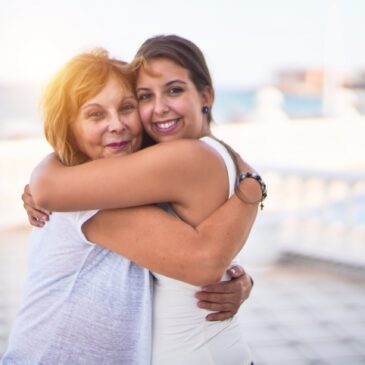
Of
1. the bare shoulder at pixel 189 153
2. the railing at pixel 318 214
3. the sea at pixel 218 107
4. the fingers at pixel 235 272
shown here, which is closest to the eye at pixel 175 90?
the bare shoulder at pixel 189 153

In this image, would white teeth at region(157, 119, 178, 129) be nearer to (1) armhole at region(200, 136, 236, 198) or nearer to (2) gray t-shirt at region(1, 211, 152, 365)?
(1) armhole at region(200, 136, 236, 198)

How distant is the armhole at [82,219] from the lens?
4.43 feet

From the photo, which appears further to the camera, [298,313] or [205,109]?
[298,313]

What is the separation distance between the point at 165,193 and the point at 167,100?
11.7 inches

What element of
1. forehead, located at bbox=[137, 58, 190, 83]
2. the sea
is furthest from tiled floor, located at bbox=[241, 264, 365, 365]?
the sea

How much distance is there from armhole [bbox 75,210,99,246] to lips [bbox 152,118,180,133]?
0.93 ft

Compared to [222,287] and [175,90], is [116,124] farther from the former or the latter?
[222,287]

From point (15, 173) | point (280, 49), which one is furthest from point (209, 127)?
point (280, 49)

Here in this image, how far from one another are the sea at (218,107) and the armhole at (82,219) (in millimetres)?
26788

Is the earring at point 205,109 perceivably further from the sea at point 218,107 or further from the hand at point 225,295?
the sea at point 218,107

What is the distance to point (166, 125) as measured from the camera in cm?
150

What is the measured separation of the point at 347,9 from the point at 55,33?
23.0m

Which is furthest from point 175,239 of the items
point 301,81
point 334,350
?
point 301,81

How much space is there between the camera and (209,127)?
172 centimetres
